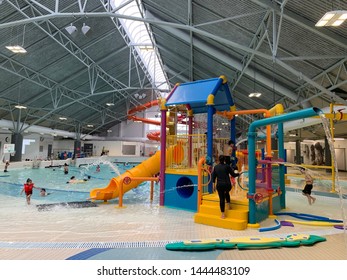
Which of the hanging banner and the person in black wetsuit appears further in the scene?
the hanging banner

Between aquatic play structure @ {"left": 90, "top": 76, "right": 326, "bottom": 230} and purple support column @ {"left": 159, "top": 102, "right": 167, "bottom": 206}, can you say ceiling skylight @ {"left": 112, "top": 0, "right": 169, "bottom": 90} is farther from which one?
purple support column @ {"left": 159, "top": 102, "right": 167, "bottom": 206}

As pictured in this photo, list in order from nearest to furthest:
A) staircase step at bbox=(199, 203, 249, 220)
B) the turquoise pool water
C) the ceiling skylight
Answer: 1. staircase step at bbox=(199, 203, 249, 220)
2. the turquoise pool water
3. the ceiling skylight

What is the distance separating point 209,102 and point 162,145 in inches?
82.1

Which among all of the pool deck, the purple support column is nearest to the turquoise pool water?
the purple support column

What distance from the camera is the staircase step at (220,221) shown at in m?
4.84

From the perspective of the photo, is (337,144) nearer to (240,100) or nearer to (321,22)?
(240,100)

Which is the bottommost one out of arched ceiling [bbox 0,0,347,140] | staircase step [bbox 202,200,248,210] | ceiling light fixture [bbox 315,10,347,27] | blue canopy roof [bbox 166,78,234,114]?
staircase step [bbox 202,200,248,210]

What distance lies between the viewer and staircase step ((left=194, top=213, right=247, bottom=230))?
4.84 meters

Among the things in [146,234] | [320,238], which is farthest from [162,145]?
[320,238]

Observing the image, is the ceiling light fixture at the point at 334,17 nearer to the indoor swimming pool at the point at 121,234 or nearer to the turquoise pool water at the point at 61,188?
the indoor swimming pool at the point at 121,234

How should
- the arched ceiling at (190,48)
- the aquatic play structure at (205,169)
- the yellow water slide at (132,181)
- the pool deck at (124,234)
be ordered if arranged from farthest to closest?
the arched ceiling at (190,48), the yellow water slide at (132,181), the aquatic play structure at (205,169), the pool deck at (124,234)

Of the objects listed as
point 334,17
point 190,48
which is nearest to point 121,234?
point 334,17

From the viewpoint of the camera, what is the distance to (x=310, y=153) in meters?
30.5

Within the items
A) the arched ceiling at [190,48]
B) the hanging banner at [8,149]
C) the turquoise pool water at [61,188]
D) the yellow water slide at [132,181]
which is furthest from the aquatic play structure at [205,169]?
the hanging banner at [8,149]
